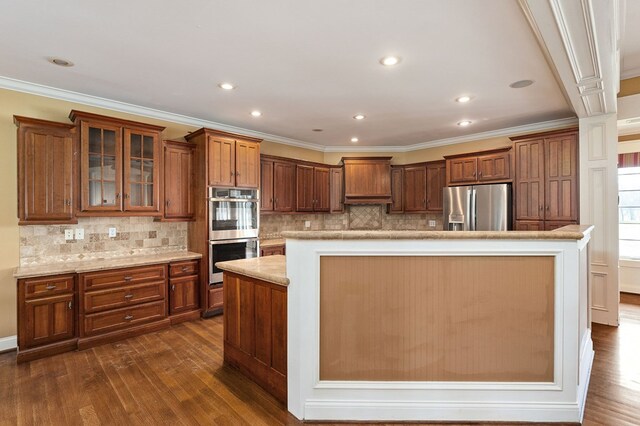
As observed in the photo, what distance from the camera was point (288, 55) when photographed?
2.78 meters

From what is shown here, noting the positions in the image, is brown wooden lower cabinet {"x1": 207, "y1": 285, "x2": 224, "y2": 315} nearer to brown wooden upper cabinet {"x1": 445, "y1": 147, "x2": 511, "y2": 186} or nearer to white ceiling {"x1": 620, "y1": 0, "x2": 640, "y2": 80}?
brown wooden upper cabinet {"x1": 445, "y1": 147, "x2": 511, "y2": 186}

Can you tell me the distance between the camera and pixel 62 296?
321 centimetres

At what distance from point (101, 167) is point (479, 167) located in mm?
5216

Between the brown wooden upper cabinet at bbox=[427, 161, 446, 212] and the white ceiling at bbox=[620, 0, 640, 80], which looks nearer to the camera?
the white ceiling at bbox=[620, 0, 640, 80]

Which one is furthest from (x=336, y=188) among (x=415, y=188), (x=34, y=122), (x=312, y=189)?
(x=34, y=122)

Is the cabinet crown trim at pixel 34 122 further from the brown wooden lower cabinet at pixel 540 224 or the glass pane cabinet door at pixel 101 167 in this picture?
the brown wooden lower cabinet at pixel 540 224

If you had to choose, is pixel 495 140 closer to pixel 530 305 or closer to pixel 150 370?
pixel 530 305

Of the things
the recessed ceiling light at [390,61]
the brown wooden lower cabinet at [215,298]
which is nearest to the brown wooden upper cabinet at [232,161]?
the brown wooden lower cabinet at [215,298]

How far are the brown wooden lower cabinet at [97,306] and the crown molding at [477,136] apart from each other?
4.07 metres

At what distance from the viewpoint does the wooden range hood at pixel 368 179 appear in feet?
20.7

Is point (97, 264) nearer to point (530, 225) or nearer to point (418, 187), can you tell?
point (418, 187)

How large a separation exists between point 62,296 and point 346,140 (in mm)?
4815

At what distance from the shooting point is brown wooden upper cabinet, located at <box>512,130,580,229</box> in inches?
166

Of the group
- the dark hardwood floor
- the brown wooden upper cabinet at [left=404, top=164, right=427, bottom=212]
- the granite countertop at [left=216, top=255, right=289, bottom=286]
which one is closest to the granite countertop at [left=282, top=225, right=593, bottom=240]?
the granite countertop at [left=216, top=255, right=289, bottom=286]
